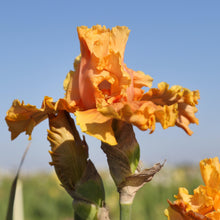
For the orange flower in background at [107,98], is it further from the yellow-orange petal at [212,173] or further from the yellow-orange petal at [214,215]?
the yellow-orange petal at [214,215]

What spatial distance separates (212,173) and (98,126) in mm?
508

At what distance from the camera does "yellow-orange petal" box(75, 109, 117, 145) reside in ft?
3.85

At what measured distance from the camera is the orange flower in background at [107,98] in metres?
1.18

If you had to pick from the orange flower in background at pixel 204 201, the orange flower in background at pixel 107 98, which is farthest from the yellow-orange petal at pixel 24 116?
the orange flower in background at pixel 204 201

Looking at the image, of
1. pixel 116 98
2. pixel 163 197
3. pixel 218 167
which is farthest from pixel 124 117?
pixel 163 197

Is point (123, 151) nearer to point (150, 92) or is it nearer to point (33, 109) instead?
point (150, 92)

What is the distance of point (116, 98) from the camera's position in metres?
1.28

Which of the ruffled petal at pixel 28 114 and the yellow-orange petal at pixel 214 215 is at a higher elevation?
the ruffled petal at pixel 28 114

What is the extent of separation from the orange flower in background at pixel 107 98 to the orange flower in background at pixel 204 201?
0.55ft

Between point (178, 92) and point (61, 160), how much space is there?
0.49 m

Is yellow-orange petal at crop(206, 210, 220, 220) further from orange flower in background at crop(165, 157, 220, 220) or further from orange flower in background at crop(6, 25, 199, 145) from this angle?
orange flower in background at crop(6, 25, 199, 145)

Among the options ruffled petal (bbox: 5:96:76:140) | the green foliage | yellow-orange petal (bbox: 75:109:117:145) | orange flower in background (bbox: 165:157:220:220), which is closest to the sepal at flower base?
ruffled petal (bbox: 5:96:76:140)

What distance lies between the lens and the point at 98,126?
1.19 m

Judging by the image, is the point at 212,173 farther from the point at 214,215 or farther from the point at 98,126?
the point at 98,126
